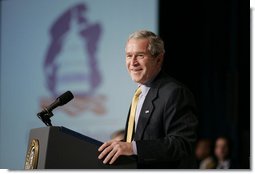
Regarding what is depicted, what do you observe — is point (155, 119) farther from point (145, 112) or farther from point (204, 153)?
point (204, 153)

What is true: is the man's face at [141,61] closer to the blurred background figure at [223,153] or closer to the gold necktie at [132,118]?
the gold necktie at [132,118]

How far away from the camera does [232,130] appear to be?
16.2 ft

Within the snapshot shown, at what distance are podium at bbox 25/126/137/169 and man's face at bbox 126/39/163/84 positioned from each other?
34cm

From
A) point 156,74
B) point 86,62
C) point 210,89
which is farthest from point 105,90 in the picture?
point 156,74

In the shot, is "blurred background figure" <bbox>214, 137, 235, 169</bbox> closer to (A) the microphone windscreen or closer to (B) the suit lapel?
(B) the suit lapel

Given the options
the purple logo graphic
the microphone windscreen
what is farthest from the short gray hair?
the purple logo graphic

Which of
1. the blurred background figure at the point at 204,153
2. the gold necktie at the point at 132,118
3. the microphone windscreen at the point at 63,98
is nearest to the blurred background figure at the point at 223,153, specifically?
the blurred background figure at the point at 204,153

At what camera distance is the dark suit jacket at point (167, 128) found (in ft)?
6.00

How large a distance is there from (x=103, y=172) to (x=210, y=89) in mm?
3378

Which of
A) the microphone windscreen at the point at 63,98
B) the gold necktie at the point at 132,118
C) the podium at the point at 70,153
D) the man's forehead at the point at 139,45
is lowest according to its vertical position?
the podium at the point at 70,153

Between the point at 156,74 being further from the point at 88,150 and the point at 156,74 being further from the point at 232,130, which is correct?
the point at 232,130

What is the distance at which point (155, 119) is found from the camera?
1.92 meters

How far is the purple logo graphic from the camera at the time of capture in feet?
14.8

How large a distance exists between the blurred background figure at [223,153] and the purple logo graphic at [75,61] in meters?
1.12
